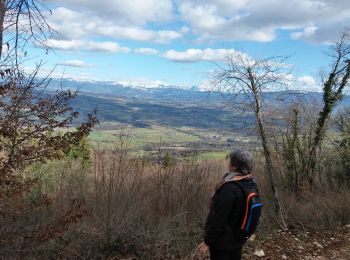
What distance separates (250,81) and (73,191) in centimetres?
477

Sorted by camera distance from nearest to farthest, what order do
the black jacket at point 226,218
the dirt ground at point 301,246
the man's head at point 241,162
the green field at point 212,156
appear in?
the black jacket at point 226,218 < the man's head at point 241,162 < the dirt ground at point 301,246 < the green field at point 212,156

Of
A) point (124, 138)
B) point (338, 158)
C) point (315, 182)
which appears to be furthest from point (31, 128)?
point (338, 158)

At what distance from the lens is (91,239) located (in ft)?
25.9

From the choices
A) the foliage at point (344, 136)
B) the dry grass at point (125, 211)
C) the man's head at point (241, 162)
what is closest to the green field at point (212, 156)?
the dry grass at point (125, 211)

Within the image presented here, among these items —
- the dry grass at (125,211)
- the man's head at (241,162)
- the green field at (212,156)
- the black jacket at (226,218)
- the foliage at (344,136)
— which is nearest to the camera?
the black jacket at (226,218)

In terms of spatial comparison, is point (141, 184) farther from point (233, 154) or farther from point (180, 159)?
point (233, 154)

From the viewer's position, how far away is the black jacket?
453 cm

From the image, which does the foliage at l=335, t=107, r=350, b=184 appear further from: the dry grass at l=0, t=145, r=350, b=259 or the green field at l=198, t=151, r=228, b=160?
the green field at l=198, t=151, r=228, b=160

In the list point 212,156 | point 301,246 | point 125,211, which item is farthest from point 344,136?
point 125,211

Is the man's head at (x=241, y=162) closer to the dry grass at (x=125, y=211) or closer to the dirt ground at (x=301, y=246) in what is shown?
the dry grass at (x=125, y=211)

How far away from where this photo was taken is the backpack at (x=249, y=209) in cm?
459

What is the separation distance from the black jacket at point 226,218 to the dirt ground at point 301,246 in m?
4.04

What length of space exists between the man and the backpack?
0.05ft

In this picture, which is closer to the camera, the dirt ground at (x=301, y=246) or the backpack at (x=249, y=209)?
the backpack at (x=249, y=209)
